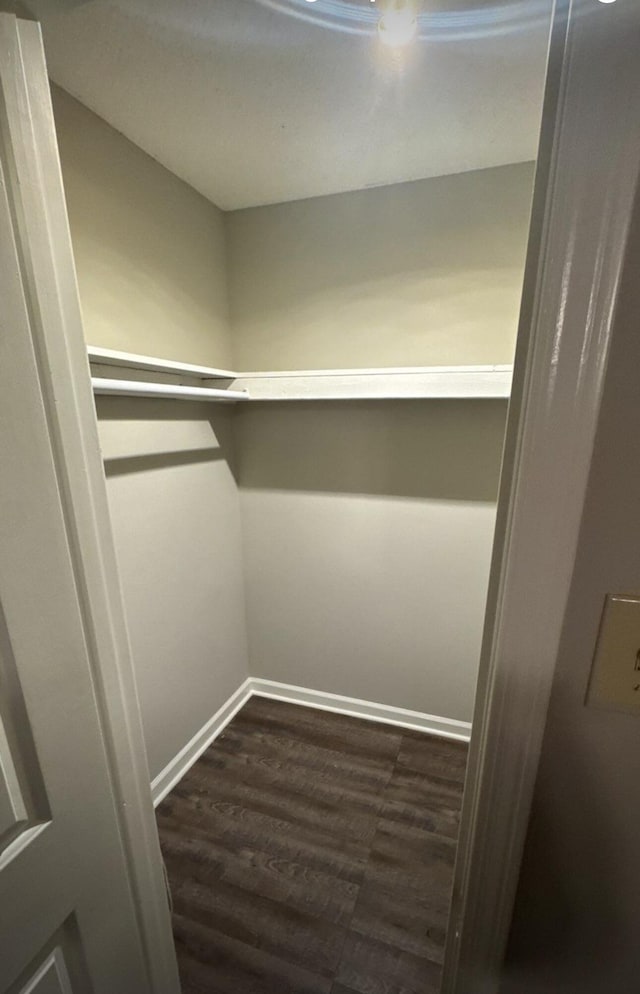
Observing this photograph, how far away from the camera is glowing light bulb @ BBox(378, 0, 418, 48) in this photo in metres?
0.92

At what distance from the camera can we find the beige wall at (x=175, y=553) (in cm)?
145

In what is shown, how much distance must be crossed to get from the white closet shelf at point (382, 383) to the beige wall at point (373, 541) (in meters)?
0.11

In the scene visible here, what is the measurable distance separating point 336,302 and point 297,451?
2.30 feet

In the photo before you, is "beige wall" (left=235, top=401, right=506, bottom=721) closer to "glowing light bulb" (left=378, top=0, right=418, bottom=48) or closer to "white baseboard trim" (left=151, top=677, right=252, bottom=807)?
"white baseboard trim" (left=151, top=677, right=252, bottom=807)

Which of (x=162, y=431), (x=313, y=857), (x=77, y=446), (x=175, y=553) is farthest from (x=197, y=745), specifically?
(x=77, y=446)

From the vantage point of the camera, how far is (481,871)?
A: 2.00 feet

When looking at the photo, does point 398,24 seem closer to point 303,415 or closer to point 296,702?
point 303,415

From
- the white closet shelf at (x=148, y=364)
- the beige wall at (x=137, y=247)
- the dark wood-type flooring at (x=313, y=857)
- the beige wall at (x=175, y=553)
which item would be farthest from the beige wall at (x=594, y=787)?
the beige wall at (x=137, y=247)

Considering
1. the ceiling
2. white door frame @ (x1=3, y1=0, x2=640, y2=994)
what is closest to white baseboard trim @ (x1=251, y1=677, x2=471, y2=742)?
white door frame @ (x1=3, y1=0, x2=640, y2=994)

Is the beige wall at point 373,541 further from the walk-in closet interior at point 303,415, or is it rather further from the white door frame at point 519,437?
the white door frame at point 519,437

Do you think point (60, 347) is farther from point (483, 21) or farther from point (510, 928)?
point (483, 21)

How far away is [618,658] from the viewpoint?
48 cm

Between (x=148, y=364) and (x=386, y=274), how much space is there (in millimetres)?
1077

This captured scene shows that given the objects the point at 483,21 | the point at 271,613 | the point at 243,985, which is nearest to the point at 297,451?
the point at 271,613
